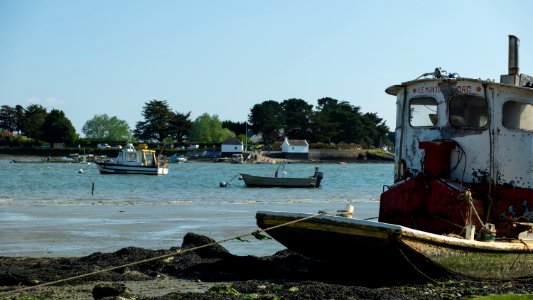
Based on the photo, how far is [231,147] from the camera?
178375 millimetres

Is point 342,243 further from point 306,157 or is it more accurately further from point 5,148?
point 5,148

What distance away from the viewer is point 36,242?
1894cm

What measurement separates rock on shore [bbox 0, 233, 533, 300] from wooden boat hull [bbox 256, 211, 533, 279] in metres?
0.22

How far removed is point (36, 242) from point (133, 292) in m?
7.94

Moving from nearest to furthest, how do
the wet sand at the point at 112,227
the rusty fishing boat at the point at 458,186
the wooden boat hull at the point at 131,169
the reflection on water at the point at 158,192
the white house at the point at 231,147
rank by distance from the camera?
the rusty fishing boat at the point at 458,186
the wet sand at the point at 112,227
the reflection on water at the point at 158,192
the wooden boat hull at the point at 131,169
the white house at the point at 231,147

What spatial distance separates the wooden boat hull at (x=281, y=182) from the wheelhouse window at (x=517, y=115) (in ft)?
143

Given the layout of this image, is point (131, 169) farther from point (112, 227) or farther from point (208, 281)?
point (208, 281)

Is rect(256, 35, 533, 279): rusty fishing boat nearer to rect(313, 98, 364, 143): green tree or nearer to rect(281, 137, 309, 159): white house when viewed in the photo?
rect(281, 137, 309, 159): white house

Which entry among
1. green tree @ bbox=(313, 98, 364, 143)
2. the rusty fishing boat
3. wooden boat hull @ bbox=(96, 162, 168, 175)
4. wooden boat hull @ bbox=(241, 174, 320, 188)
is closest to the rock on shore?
the rusty fishing boat

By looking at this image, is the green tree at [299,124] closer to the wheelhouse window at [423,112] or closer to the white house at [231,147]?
the white house at [231,147]

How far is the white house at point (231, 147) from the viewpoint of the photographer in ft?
585

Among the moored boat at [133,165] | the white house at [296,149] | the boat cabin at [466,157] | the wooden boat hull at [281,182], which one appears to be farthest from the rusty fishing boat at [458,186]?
the white house at [296,149]

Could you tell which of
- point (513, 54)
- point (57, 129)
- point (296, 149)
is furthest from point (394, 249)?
point (57, 129)

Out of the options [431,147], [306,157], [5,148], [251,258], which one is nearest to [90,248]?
[251,258]
